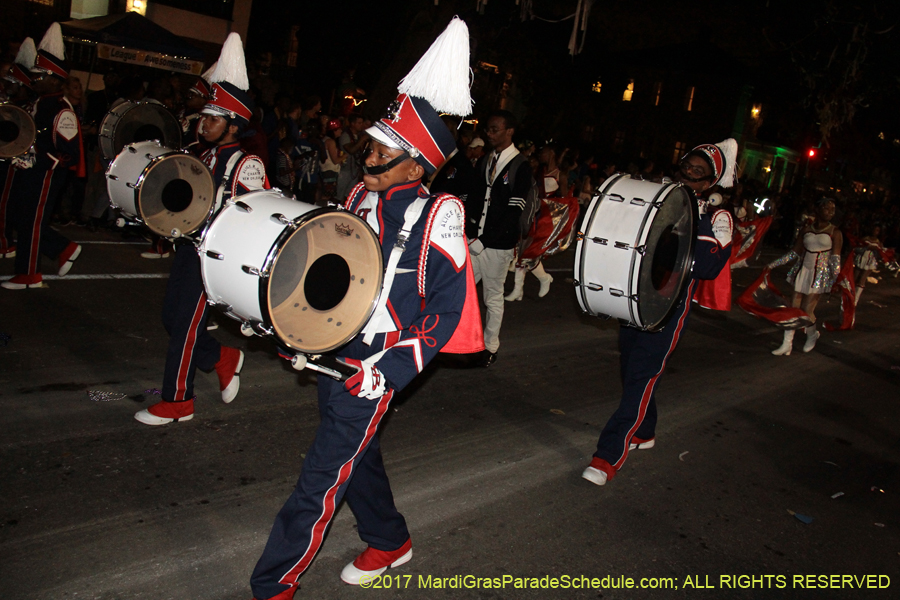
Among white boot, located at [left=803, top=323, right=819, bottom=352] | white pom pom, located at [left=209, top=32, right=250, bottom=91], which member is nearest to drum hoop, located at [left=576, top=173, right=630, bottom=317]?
white pom pom, located at [left=209, top=32, right=250, bottom=91]

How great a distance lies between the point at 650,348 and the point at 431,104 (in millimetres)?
2424

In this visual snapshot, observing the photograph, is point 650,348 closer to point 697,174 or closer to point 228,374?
point 697,174

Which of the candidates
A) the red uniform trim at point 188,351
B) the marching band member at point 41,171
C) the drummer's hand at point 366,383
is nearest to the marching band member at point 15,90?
the marching band member at point 41,171

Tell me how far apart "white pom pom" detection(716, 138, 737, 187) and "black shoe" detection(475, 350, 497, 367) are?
2.68 metres

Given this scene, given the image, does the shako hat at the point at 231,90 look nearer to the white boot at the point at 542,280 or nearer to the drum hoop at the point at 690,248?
the drum hoop at the point at 690,248

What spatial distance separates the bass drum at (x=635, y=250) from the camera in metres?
4.08

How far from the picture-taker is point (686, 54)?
42438 mm

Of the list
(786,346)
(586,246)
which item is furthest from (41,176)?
(786,346)

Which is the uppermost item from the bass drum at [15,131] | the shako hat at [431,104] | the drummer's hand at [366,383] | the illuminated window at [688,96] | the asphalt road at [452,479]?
→ the illuminated window at [688,96]

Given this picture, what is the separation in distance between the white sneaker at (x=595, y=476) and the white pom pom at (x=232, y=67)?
3.38 m

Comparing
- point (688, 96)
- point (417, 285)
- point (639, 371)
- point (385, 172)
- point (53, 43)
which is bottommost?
point (639, 371)

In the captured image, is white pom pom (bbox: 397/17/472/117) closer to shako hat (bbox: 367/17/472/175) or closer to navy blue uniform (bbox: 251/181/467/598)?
shako hat (bbox: 367/17/472/175)

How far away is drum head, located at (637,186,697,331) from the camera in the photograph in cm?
414

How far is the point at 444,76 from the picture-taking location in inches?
117
